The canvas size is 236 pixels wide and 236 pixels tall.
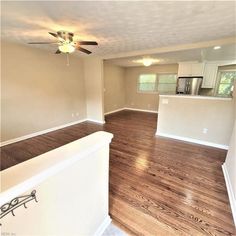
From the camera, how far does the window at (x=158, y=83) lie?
6.50 metres

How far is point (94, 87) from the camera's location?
511 centimetres

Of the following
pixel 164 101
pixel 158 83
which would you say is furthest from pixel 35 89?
pixel 158 83

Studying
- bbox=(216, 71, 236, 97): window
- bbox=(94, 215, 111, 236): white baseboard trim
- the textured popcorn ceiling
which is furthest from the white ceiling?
bbox=(94, 215, 111, 236): white baseboard trim

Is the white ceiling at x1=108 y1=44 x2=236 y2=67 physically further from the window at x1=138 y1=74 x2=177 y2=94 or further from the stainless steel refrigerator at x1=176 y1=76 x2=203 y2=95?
the window at x1=138 y1=74 x2=177 y2=94

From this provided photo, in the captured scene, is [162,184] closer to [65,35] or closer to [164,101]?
[164,101]

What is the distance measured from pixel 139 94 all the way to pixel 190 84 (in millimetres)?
2649

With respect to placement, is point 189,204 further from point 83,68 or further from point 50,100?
point 83,68

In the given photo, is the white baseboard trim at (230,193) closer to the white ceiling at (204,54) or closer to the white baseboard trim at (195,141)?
the white baseboard trim at (195,141)

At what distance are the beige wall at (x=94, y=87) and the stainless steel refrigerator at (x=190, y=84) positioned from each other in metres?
3.07

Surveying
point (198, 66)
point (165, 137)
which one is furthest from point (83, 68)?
point (198, 66)

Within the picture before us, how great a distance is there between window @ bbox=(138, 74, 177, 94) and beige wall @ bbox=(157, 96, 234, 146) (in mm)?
2986

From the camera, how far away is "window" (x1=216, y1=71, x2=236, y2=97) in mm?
5387

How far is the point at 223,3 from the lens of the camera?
1.64m

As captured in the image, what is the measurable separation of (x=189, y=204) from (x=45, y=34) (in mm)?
3666
